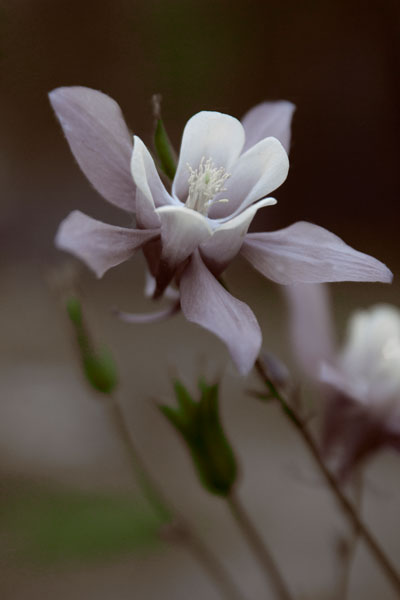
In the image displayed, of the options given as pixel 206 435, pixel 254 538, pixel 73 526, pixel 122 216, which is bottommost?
pixel 73 526

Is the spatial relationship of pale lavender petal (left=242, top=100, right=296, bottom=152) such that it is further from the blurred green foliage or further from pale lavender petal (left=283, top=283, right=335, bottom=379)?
the blurred green foliage

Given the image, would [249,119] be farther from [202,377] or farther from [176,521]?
[176,521]

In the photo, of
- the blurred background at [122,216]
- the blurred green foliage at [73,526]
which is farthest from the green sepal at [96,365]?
the blurred background at [122,216]

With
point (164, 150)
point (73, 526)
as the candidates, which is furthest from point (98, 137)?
point (73, 526)

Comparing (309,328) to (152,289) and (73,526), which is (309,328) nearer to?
(152,289)

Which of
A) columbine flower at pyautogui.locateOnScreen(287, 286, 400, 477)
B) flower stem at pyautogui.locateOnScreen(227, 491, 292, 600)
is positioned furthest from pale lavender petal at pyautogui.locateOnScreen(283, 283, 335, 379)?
flower stem at pyautogui.locateOnScreen(227, 491, 292, 600)
